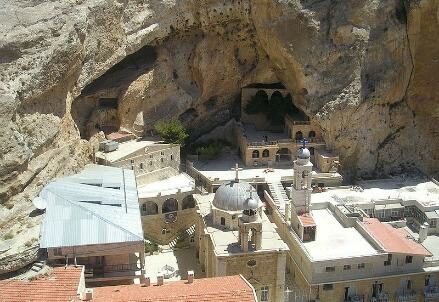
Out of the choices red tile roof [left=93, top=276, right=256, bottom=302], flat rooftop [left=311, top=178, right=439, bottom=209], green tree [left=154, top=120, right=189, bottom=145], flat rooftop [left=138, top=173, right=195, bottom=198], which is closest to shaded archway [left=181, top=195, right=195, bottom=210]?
flat rooftop [left=138, top=173, right=195, bottom=198]

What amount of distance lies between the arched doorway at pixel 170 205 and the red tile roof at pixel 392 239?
11978 millimetres

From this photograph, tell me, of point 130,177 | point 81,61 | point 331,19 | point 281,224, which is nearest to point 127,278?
point 130,177

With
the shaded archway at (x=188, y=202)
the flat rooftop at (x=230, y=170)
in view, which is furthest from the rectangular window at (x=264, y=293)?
the flat rooftop at (x=230, y=170)

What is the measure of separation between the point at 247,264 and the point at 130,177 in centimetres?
981

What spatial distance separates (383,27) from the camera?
1633 inches

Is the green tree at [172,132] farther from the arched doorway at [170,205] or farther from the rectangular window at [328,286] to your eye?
the rectangular window at [328,286]

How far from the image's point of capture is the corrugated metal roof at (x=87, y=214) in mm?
27625

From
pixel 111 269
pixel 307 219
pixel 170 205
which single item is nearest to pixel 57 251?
pixel 111 269

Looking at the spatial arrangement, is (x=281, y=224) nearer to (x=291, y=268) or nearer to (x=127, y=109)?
(x=291, y=268)

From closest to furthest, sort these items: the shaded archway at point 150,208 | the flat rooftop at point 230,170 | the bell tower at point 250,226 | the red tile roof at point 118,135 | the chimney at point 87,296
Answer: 1. the chimney at point 87,296
2. the bell tower at point 250,226
3. the shaded archway at point 150,208
4. the flat rooftop at point 230,170
5. the red tile roof at point 118,135

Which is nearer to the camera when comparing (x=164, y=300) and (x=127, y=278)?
(x=164, y=300)

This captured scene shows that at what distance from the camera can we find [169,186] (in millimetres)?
39062

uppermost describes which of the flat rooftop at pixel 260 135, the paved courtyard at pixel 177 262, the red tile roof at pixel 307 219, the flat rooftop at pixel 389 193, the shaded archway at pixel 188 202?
the flat rooftop at pixel 260 135

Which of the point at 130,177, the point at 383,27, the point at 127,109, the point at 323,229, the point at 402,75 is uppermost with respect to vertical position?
the point at 383,27
